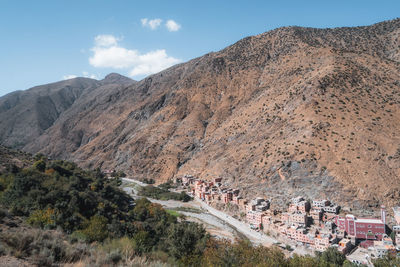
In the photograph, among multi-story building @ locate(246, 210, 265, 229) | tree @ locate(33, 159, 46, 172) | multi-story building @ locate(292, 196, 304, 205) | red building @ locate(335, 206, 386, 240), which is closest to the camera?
red building @ locate(335, 206, 386, 240)

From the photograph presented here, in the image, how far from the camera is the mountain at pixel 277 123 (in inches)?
1652

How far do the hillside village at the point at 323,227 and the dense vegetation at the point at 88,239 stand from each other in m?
4.90

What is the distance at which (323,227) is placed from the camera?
36.8 m

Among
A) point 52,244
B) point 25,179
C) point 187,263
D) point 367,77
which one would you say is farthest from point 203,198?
point 52,244

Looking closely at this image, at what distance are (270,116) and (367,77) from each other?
23407 mm

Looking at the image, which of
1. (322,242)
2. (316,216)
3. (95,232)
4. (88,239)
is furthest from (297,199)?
(88,239)

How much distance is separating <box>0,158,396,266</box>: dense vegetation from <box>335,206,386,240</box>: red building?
274 inches

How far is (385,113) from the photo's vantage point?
160 ft

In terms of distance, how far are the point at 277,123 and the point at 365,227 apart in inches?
1135

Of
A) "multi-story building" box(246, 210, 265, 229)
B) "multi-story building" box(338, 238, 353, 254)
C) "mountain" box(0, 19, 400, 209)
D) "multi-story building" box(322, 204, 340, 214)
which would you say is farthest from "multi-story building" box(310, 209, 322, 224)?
"multi-story building" box(246, 210, 265, 229)

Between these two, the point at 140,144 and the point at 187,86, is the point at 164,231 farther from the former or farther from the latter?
the point at 187,86

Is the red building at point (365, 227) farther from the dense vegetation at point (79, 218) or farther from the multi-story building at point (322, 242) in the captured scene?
the dense vegetation at point (79, 218)

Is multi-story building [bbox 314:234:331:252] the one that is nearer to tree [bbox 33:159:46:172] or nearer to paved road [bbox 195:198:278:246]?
paved road [bbox 195:198:278:246]

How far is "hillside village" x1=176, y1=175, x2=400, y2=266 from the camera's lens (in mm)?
31344
